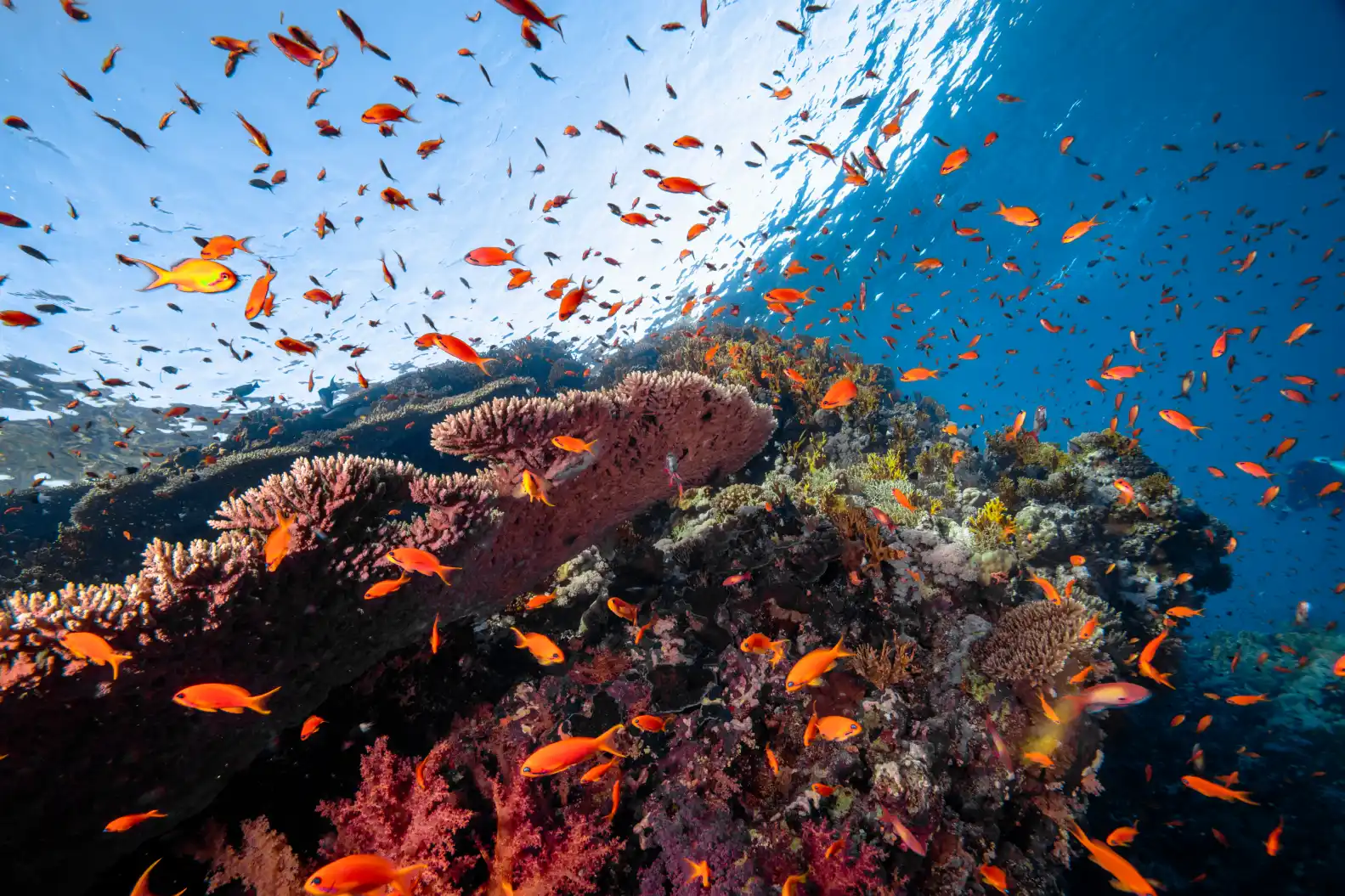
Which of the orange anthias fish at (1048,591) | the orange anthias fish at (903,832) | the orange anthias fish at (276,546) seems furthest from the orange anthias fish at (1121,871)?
the orange anthias fish at (276,546)

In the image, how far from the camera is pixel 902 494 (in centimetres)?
597

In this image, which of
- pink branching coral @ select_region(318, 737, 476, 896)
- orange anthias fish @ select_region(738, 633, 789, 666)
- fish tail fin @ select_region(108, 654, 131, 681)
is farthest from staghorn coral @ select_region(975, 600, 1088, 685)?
fish tail fin @ select_region(108, 654, 131, 681)

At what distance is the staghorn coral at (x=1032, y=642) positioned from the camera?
13.8ft

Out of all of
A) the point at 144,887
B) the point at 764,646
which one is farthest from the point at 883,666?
the point at 144,887

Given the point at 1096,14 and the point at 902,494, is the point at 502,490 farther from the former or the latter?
the point at 1096,14

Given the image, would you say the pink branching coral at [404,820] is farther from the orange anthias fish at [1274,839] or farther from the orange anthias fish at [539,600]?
the orange anthias fish at [1274,839]

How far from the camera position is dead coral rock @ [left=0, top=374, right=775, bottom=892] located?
2.51 metres

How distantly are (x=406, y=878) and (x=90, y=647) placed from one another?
2119mm

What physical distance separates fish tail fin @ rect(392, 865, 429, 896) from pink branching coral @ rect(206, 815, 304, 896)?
681mm

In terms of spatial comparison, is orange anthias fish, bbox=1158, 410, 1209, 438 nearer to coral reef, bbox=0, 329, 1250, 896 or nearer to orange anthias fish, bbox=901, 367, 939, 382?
orange anthias fish, bbox=901, 367, 939, 382

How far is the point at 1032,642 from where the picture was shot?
14.1 feet

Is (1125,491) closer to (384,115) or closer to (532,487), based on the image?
(532,487)

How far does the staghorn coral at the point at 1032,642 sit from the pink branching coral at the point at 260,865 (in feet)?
18.1

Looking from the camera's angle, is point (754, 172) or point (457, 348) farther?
point (754, 172)
